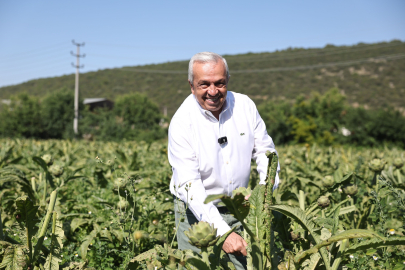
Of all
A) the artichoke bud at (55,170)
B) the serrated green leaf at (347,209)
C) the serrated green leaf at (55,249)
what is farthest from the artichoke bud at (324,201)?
the artichoke bud at (55,170)

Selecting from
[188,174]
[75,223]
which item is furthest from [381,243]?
[75,223]

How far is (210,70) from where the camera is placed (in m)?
2.05

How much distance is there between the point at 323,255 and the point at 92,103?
4716 cm

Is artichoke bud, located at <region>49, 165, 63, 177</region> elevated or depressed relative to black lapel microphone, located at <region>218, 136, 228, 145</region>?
depressed

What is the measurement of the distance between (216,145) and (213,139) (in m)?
0.04

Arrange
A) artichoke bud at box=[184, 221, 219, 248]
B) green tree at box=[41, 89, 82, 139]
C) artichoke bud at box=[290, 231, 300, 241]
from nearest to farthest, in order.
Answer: artichoke bud at box=[184, 221, 219, 248]
artichoke bud at box=[290, 231, 300, 241]
green tree at box=[41, 89, 82, 139]

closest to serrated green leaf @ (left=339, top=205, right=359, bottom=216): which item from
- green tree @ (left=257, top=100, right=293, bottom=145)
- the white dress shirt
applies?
the white dress shirt

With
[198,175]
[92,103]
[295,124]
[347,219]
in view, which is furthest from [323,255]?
[92,103]

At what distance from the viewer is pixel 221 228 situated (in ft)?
5.97

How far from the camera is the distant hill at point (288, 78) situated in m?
43.9

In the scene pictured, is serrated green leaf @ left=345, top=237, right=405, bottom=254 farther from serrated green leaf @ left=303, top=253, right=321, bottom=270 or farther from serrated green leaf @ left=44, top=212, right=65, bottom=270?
serrated green leaf @ left=44, top=212, right=65, bottom=270

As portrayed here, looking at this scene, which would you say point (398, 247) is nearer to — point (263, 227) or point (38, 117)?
point (263, 227)

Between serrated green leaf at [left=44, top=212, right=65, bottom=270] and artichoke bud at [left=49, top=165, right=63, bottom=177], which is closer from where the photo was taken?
serrated green leaf at [left=44, top=212, right=65, bottom=270]

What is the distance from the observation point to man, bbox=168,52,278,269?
2.06m
